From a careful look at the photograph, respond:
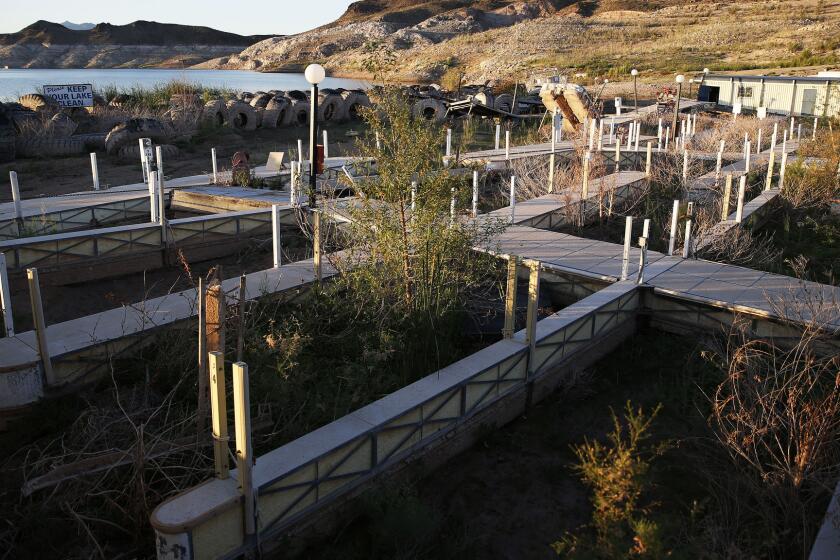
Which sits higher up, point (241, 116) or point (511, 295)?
point (241, 116)

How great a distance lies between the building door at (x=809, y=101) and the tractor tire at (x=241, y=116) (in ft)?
64.5

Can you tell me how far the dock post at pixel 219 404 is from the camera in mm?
4211

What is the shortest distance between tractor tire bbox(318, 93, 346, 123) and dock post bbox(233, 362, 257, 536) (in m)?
23.7

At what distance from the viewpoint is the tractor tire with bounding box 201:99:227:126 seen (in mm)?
24328

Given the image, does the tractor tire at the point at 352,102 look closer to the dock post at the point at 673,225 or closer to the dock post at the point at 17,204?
the dock post at the point at 17,204

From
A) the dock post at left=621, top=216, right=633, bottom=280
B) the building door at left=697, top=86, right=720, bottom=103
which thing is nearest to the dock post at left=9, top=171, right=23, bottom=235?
the dock post at left=621, top=216, right=633, bottom=280

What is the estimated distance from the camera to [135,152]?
64.2 feet

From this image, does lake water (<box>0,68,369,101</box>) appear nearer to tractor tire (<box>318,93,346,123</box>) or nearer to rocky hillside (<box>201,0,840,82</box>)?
rocky hillside (<box>201,0,840,82</box>)

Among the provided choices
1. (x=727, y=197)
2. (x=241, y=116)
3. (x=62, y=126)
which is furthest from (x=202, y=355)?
(x=241, y=116)

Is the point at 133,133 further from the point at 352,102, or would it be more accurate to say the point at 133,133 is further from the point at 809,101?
the point at 809,101

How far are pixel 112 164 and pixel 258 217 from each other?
9.65 metres

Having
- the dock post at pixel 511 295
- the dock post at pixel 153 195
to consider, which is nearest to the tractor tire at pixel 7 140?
the dock post at pixel 153 195

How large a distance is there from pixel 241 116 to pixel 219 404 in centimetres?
2211

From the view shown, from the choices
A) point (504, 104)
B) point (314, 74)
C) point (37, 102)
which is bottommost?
point (504, 104)
